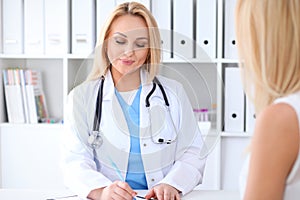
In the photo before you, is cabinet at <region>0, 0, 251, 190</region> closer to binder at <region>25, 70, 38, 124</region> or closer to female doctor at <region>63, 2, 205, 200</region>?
binder at <region>25, 70, 38, 124</region>

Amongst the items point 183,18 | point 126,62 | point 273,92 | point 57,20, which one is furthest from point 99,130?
point 57,20

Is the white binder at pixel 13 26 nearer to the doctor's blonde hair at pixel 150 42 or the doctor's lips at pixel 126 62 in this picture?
the doctor's blonde hair at pixel 150 42

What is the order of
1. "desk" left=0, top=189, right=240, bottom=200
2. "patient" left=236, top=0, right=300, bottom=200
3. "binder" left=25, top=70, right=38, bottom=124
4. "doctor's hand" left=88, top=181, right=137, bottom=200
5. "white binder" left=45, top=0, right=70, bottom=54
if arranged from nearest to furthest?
1. "patient" left=236, top=0, right=300, bottom=200
2. "doctor's hand" left=88, top=181, right=137, bottom=200
3. "desk" left=0, top=189, right=240, bottom=200
4. "white binder" left=45, top=0, right=70, bottom=54
5. "binder" left=25, top=70, right=38, bottom=124

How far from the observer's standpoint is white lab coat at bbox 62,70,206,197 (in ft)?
5.46

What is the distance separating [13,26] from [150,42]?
1603mm

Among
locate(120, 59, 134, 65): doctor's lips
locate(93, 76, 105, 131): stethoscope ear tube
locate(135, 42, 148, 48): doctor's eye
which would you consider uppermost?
locate(135, 42, 148, 48): doctor's eye

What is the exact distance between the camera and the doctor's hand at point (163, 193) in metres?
1.57

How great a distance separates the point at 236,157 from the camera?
9.73 ft

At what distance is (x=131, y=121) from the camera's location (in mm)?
1693

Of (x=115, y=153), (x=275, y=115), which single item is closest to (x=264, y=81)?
(x=275, y=115)

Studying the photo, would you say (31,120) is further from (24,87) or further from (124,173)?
(124,173)

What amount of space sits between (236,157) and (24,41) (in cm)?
135

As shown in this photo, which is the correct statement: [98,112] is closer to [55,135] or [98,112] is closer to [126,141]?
[126,141]

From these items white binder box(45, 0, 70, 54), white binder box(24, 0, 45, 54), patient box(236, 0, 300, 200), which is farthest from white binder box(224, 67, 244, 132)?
patient box(236, 0, 300, 200)
